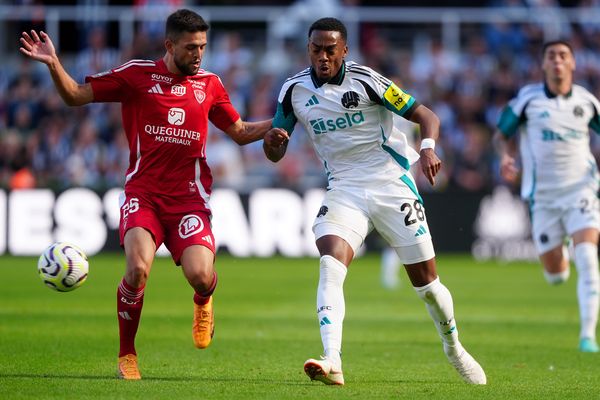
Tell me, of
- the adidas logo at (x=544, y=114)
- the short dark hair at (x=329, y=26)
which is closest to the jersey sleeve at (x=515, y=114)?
the adidas logo at (x=544, y=114)

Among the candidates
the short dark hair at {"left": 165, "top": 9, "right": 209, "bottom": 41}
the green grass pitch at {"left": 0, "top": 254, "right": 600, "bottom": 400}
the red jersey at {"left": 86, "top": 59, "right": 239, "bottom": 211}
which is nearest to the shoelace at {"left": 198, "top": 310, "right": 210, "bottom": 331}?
the green grass pitch at {"left": 0, "top": 254, "right": 600, "bottom": 400}

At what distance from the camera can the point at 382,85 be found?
855 centimetres

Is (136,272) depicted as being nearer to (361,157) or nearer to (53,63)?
(53,63)

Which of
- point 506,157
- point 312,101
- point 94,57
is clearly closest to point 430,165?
point 312,101

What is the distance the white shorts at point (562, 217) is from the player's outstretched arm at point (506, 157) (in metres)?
0.48

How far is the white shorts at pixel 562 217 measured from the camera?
11781 mm

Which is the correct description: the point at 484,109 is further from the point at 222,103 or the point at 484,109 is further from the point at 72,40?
the point at 222,103

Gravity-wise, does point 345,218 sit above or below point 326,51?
below

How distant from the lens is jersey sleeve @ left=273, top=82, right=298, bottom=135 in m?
8.73

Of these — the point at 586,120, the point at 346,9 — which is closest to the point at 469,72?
the point at 346,9

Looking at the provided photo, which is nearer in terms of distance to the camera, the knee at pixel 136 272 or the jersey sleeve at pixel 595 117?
the knee at pixel 136 272

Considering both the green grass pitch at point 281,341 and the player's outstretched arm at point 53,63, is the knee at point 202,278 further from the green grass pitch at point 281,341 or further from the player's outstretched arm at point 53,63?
the player's outstretched arm at point 53,63

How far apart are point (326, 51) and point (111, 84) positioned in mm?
1722

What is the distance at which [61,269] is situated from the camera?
8.70 metres
